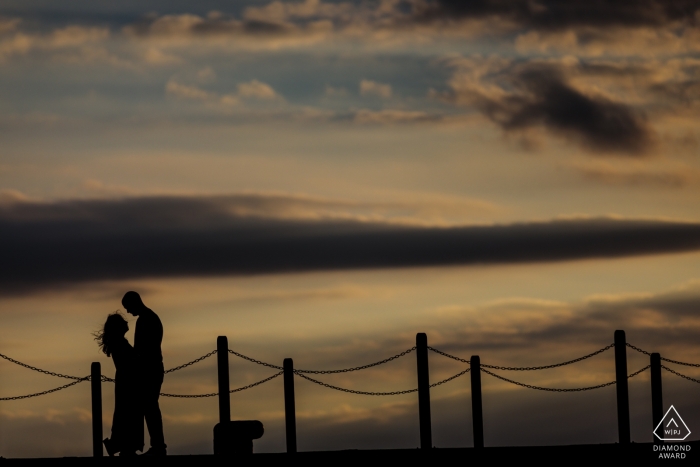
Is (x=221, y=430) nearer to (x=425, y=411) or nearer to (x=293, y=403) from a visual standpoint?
(x=293, y=403)

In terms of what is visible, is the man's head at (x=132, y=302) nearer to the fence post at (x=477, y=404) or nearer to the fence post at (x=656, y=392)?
the fence post at (x=477, y=404)

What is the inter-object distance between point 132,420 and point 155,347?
4.24ft

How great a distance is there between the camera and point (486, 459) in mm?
20172

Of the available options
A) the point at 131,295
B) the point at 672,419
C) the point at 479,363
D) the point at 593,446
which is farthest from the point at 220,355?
the point at 672,419

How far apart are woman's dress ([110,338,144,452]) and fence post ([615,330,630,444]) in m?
8.91

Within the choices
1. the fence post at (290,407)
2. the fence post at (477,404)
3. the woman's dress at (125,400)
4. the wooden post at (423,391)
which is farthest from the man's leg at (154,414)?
the fence post at (477,404)

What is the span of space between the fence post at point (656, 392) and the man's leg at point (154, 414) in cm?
899

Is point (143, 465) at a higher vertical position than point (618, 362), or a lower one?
lower

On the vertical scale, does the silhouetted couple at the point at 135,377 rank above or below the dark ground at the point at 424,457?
above

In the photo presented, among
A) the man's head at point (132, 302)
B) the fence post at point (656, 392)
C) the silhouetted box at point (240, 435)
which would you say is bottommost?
the silhouetted box at point (240, 435)

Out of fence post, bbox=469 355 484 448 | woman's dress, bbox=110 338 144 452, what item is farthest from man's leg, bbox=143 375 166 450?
fence post, bbox=469 355 484 448

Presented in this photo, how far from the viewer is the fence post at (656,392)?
23531 mm

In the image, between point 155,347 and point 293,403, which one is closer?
point 155,347

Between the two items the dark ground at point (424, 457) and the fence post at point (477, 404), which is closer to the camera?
the dark ground at point (424, 457)
